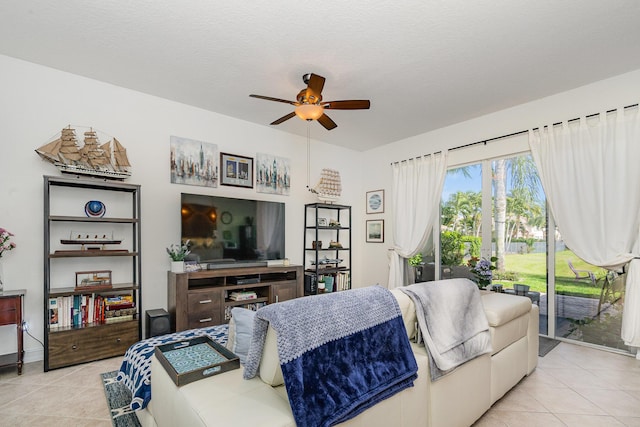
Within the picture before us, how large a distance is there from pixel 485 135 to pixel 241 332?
151 inches

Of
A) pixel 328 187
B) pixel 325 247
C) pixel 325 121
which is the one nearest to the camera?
pixel 325 121

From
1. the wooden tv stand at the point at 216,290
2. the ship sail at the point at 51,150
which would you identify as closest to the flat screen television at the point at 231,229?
the wooden tv stand at the point at 216,290

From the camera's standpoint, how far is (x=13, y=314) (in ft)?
8.02

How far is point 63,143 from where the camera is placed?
279 centimetres

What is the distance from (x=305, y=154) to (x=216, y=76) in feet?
6.60

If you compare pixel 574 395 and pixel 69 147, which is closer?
pixel 574 395

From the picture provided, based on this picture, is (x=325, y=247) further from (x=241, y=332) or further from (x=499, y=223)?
(x=241, y=332)

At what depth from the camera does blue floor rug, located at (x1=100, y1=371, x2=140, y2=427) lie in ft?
6.19

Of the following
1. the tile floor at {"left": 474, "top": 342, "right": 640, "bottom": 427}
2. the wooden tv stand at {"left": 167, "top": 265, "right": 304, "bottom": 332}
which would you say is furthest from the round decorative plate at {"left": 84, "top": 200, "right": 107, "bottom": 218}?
the tile floor at {"left": 474, "top": 342, "right": 640, "bottom": 427}

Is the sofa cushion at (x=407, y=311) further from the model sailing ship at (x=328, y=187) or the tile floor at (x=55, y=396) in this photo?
the model sailing ship at (x=328, y=187)

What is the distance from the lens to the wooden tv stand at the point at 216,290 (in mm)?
3203

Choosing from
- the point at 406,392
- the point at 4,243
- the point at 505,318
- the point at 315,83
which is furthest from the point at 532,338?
the point at 4,243

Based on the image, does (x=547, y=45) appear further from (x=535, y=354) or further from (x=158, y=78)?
(x=158, y=78)

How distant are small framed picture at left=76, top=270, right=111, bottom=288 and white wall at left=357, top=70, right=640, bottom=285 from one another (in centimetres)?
369
